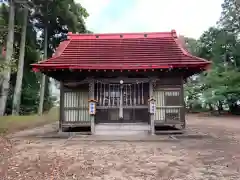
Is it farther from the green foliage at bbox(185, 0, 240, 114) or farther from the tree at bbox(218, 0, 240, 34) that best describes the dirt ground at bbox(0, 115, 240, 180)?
the tree at bbox(218, 0, 240, 34)

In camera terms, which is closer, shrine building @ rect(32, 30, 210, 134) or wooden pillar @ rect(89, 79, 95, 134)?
shrine building @ rect(32, 30, 210, 134)

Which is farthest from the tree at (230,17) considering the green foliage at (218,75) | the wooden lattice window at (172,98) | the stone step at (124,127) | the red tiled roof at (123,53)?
the stone step at (124,127)

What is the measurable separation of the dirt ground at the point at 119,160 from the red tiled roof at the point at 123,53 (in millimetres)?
2831

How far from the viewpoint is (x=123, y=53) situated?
9.99 metres

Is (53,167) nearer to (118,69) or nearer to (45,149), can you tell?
(45,149)

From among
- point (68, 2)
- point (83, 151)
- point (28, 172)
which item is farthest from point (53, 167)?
point (68, 2)

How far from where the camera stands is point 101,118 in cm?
990

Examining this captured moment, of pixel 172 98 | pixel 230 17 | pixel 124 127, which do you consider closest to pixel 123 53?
pixel 172 98

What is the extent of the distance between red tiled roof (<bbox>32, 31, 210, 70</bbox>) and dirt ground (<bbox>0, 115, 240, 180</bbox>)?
2831 mm

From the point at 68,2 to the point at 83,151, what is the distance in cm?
1352

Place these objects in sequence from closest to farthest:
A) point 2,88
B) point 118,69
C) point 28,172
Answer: point 28,172 → point 118,69 → point 2,88

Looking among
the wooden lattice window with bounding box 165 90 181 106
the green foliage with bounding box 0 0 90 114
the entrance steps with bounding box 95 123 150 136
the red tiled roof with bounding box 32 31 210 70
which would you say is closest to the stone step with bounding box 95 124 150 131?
the entrance steps with bounding box 95 123 150 136

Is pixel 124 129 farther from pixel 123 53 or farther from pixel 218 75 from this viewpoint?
pixel 218 75

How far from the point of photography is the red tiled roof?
902cm
